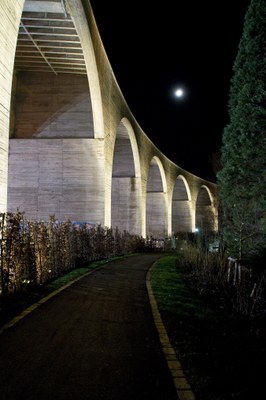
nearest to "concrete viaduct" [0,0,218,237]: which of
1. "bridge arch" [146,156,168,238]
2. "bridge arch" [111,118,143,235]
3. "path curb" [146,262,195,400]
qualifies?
"bridge arch" [111,118,143,235]

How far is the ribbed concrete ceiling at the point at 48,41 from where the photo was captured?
16.1 meters

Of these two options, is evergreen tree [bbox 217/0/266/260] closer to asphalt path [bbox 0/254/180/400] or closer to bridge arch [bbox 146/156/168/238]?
asphalt path [bbox 0/254/180/400]

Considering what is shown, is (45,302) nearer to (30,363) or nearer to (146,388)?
(30,363)

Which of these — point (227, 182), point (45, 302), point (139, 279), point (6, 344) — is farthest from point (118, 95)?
point (6, 344)

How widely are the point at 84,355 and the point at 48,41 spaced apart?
1716 centimetres

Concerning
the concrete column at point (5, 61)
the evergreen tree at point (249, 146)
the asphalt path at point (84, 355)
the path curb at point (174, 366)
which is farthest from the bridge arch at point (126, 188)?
the path curb at point (174, 366)

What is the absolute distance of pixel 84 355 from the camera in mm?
4758

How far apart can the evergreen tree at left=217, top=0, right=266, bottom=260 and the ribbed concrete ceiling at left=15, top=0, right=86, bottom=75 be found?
7063 millimetres

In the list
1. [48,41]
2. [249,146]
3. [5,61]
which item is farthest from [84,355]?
[48,41]

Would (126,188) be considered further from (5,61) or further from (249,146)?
(5,61)

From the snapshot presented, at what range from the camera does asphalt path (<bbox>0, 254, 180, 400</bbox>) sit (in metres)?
3.71

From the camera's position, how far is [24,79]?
23141 millimetres

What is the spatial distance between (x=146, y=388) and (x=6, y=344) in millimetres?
2133

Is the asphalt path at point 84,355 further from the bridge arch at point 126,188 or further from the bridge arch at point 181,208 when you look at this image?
the bridge arch at point 181,208
